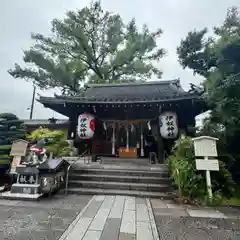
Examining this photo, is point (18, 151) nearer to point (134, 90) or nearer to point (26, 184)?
point (26, 184)

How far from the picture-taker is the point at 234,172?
26.7 feet

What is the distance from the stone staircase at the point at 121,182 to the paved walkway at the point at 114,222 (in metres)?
0.87

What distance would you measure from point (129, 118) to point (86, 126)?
2.50 metres

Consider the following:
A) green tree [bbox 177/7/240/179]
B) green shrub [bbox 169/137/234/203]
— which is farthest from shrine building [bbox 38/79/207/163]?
green shrub [bbox 169/137/234/203]

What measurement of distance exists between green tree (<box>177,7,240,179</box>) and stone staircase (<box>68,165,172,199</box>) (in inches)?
117

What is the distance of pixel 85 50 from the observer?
19.2 m

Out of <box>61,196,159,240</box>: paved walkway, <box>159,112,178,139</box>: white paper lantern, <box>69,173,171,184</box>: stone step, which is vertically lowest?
<box>61,196,159,240</box>: paved walkway

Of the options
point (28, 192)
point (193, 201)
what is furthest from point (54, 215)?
point (193, 201)

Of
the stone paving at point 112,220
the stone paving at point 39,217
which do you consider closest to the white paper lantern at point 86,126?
the stone paving at point 39,217

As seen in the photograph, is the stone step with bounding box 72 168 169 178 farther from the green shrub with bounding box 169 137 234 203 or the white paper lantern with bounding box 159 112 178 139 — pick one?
the white paper lantern with bounding box 159 112 178 139

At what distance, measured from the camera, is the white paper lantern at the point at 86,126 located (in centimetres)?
1008

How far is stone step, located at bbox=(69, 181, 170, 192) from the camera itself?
6461 millimetres

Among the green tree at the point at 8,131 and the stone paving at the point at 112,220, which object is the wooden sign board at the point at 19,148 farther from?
the stone paving at the point at 112,220

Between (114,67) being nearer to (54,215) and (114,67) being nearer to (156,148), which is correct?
(156,148)
